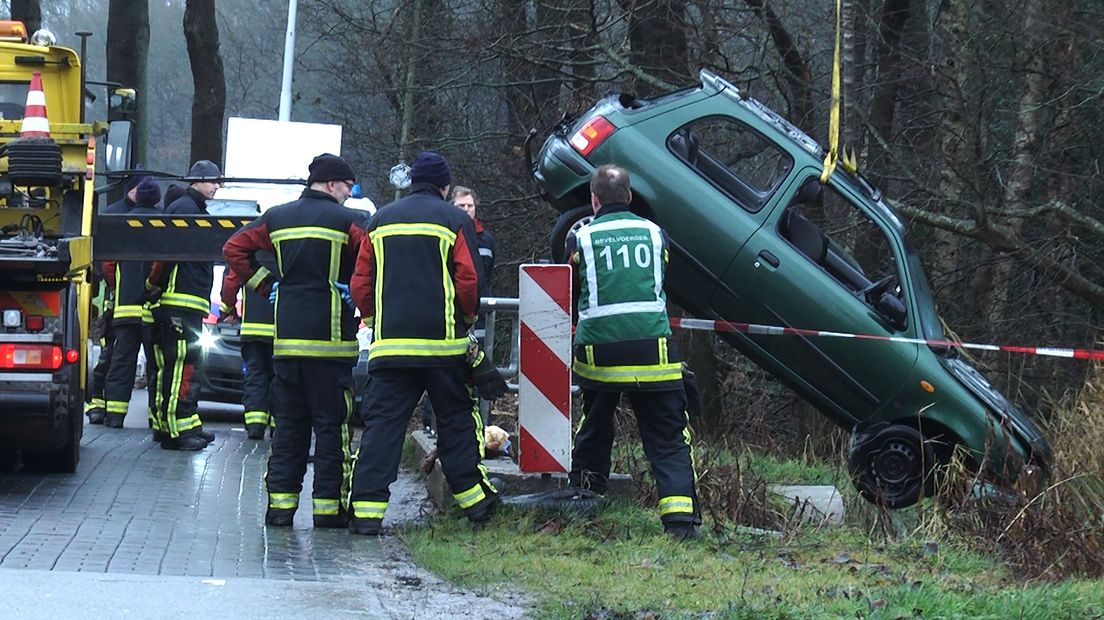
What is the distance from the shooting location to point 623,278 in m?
7.93

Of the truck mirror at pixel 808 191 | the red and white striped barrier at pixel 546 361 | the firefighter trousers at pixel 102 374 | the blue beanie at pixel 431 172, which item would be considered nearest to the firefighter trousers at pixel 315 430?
the red and white striped barrier at pixel 546 361

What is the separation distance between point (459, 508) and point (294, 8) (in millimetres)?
18040

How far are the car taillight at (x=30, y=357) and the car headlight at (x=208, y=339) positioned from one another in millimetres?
4818

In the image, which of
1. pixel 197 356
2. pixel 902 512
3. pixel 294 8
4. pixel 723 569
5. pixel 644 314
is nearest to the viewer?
pixel 723 569

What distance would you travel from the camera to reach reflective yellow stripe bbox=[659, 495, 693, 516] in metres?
7.69

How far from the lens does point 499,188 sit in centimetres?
1820

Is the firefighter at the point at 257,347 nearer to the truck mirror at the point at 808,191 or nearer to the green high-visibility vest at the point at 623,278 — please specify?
the green high-visibility vest at the point at 623,278

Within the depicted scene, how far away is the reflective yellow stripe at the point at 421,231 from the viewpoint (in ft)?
26.0

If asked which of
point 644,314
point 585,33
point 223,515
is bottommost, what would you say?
point 223,515

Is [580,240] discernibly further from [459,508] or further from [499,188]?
[499,188]

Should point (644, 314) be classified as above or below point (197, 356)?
above

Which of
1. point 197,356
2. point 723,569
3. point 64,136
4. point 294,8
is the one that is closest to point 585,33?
point 197,356

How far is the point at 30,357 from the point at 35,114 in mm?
2058

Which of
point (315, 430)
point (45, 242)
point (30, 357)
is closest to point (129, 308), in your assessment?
point (45, 242)
